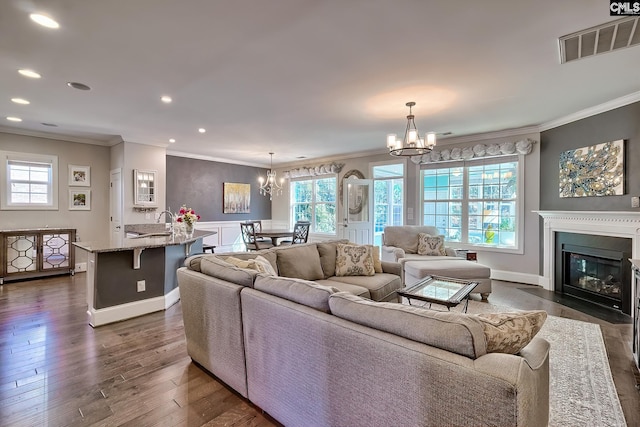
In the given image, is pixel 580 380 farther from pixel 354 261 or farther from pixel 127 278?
pixel 127 278

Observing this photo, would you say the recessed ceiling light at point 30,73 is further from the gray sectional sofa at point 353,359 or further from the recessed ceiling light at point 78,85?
the gray sectional sofa at point 353,359

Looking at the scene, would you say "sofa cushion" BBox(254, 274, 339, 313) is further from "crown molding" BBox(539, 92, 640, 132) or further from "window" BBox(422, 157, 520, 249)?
"window" BBox(422, 157, 520, 249)

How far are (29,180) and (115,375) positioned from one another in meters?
5.13

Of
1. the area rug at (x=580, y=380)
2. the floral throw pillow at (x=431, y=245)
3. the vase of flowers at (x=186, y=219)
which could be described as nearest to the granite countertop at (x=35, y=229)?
the vase of flowers at (x=186, y=219)

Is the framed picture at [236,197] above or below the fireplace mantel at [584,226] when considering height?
above

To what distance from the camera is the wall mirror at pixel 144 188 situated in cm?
577

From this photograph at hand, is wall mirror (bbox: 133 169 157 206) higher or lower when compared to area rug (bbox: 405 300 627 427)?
higher

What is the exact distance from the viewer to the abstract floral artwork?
368cm

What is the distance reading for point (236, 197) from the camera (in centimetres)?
819

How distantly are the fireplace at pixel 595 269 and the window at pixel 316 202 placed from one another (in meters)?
4.70

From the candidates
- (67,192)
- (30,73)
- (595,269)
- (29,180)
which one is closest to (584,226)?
(595,269)

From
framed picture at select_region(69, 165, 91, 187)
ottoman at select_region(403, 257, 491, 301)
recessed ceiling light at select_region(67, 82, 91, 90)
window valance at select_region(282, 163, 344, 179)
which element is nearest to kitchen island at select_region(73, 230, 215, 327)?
recessed ceiling light at select_region(67, 82, 91, 90)

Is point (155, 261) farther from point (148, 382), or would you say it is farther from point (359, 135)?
point (359, 135)

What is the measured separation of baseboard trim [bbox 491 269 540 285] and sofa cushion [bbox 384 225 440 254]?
4.44 feet
